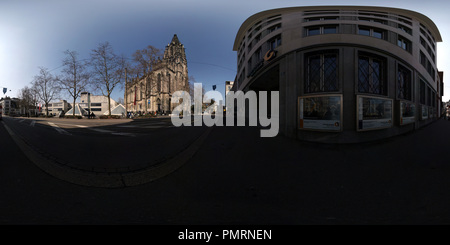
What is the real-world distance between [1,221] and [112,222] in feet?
4.34

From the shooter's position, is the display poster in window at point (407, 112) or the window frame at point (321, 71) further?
the display poster in window at point (407, 112)

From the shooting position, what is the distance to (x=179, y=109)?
48.7 meters

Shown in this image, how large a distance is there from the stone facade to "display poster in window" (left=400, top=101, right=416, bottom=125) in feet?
93.2

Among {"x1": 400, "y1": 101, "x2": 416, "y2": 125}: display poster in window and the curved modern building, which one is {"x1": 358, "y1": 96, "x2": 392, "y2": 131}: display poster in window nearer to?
the curved modern building

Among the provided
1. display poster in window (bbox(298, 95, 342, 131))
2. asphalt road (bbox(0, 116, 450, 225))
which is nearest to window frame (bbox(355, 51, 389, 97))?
display poster in window (bbox(298, 95, 342, 131))

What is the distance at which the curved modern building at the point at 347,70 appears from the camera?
6797 mm

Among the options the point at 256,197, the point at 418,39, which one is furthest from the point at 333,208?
the point at 418,39

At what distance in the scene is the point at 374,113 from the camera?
284 inches

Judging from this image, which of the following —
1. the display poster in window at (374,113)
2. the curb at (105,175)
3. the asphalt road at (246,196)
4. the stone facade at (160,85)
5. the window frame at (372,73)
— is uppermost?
the stone facade at (160,85)

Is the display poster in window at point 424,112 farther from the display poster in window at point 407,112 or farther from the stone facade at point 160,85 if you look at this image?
the stone facade at point 160,85

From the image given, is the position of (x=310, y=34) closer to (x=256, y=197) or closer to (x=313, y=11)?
(x=313, y=11)

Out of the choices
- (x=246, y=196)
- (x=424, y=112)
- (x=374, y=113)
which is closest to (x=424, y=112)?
(x=424, y=112)

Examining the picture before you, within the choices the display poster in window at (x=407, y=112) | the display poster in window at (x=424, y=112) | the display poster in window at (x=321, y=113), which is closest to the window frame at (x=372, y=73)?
the display poster in window at (x=321, y=113)

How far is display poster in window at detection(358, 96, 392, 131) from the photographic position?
680cm
